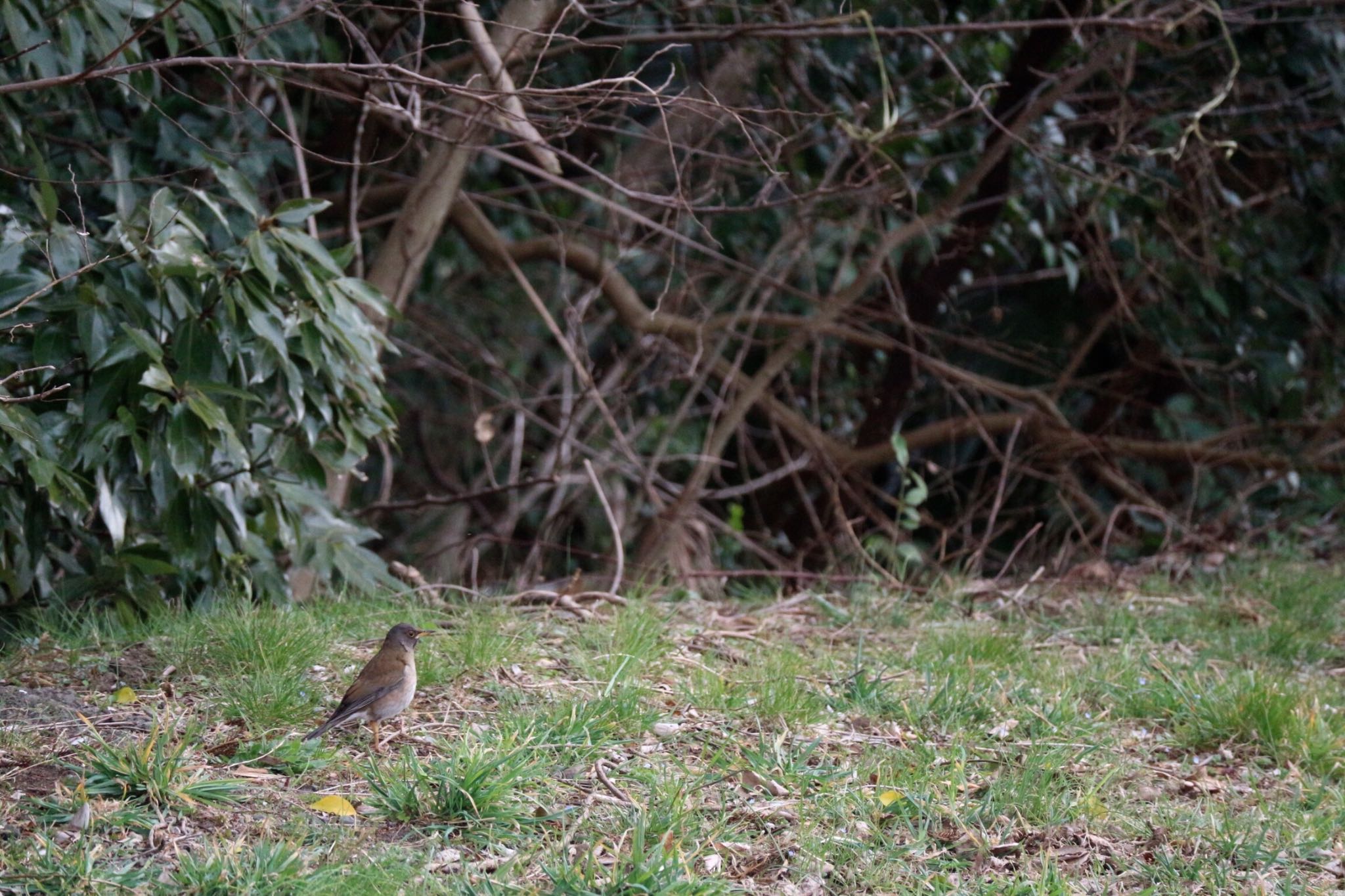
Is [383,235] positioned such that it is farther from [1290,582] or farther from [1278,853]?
[1278,853]

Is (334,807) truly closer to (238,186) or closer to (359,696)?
(359,696)

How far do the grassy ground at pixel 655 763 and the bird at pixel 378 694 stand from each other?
0.09 metres

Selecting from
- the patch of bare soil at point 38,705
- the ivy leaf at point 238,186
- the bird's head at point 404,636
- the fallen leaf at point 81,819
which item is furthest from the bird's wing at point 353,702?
the ivy leaf at point 238,186

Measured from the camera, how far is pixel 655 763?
9.78 feet

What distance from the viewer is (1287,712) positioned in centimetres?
352

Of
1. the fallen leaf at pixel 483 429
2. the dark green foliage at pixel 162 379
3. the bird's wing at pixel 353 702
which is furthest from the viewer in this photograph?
the fallen leaf at pixel 483 429

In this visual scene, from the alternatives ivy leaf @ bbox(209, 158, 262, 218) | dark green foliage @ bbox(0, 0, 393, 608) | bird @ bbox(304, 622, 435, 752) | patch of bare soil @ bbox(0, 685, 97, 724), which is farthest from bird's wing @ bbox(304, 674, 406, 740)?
ivy leaf @ bbox(209, 158, 262, 218)

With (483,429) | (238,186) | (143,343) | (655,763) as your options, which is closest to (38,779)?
(143,343)

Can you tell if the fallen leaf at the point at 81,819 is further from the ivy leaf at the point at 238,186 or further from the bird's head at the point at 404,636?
the ivy leaf at the point at 238,186

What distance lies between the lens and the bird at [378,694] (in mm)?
2811

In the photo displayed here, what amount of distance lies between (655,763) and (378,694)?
67 centimetres

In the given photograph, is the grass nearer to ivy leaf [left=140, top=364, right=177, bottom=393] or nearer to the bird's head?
the bird's head

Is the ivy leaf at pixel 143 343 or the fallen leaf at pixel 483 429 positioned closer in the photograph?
the ivy leaf at pixel 143 343

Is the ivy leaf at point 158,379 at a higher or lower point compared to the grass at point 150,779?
higher
